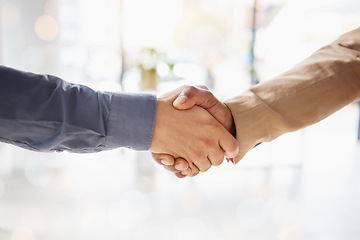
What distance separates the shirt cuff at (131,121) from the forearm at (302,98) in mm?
367

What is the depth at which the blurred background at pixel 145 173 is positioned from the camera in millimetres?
1682

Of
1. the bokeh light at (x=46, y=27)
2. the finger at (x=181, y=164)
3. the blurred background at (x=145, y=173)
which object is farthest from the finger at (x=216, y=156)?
the bokeh light at (x=46, y=27)

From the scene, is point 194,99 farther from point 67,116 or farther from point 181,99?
point 67,116

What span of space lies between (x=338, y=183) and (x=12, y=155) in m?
2.66

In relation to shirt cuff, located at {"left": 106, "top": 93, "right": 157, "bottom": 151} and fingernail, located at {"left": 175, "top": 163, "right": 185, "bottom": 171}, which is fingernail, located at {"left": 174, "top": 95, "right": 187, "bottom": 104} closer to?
shirt cuff, located at {"left": 106, "top": 93, "right": 157, "bottom": 151}

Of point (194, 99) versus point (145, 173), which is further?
point (145, 173)

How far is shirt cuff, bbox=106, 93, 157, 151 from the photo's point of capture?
1006mm

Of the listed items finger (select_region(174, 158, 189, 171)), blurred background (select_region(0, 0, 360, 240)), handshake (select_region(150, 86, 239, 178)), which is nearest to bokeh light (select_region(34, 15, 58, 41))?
blurred background (select_region(0, 0, 360, 240))

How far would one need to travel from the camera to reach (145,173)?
2.65m

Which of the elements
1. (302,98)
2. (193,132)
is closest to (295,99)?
(302,98)

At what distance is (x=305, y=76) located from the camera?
1.24m

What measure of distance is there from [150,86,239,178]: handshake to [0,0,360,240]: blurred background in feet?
1.75

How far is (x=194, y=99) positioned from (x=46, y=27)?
6.03 feet

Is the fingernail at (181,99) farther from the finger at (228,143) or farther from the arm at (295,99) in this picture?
the finger at (228,143)
